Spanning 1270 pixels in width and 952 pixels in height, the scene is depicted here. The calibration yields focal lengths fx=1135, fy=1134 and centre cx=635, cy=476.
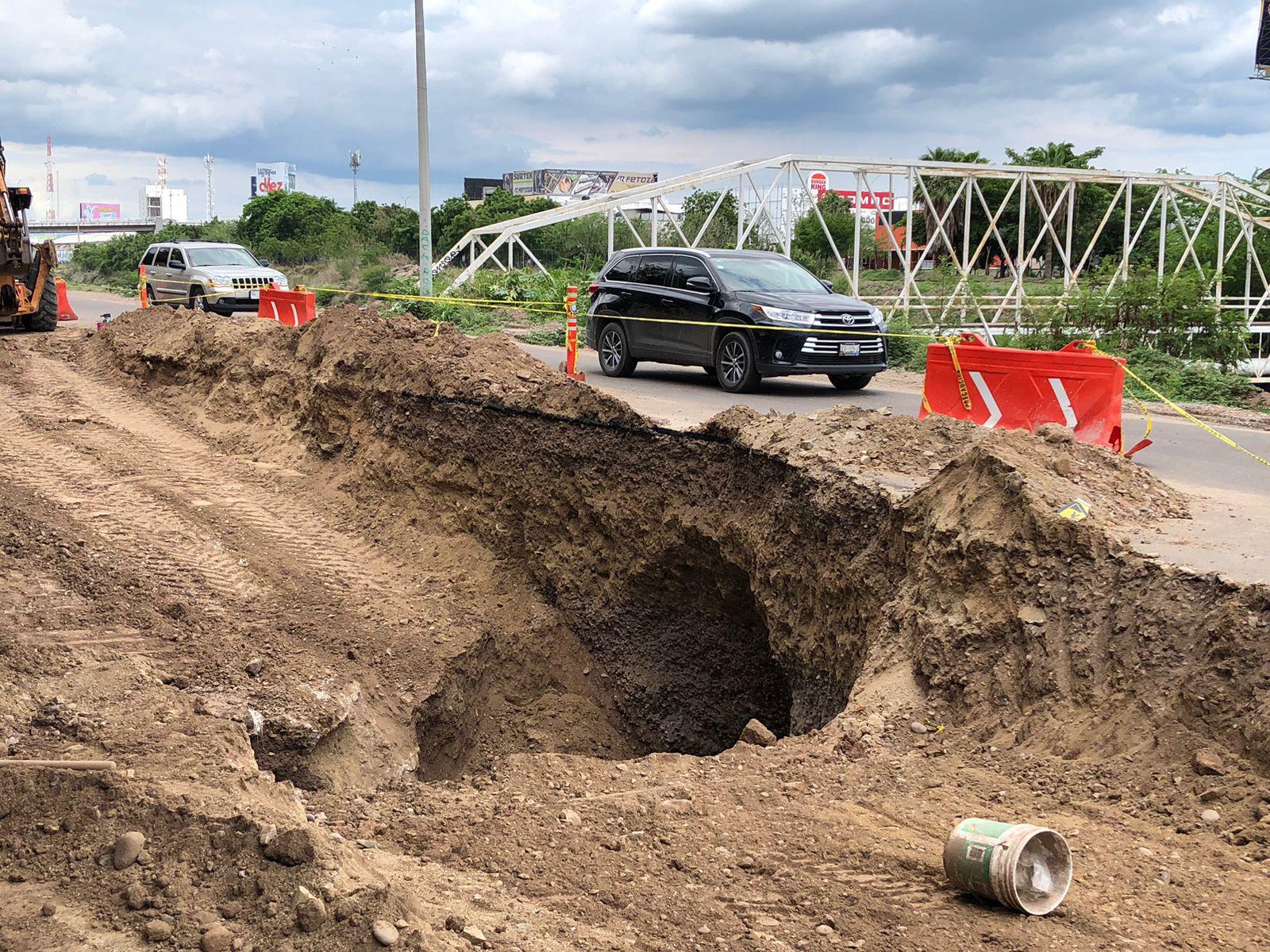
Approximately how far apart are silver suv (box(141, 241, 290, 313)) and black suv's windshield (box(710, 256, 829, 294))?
1182 cm

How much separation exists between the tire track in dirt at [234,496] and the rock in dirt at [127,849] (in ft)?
17.8

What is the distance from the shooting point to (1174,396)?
1556cm

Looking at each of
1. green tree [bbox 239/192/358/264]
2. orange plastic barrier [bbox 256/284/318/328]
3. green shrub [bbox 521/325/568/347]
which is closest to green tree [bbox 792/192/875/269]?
green tree [bbox 239/192/358/264]

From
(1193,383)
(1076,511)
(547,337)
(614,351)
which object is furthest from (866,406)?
(547,337)

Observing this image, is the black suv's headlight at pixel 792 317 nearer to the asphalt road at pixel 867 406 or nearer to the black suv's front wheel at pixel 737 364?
the black suv's front wheel at pixel 737 364

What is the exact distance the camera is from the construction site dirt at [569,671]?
13.4ft

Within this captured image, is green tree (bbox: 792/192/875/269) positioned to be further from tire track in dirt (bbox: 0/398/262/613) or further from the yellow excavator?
tire track in dirt (bbox: 0/398/262/613)

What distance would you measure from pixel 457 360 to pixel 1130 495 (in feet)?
22.1

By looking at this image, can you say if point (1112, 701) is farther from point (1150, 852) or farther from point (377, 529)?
point (377, 529)

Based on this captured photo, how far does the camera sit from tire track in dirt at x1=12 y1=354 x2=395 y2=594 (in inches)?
397

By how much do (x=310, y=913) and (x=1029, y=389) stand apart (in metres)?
8.46

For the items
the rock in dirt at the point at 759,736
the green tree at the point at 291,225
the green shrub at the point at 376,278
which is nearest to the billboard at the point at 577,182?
the green tree at the point at 291,225

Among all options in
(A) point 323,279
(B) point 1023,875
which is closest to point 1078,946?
(B) point 1023,875

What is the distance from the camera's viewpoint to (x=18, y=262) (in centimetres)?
1766
